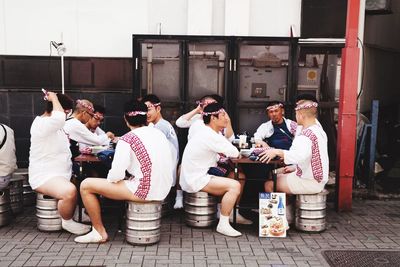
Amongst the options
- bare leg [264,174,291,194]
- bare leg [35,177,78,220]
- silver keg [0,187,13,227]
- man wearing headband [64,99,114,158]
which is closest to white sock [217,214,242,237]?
bare leg [264,174,291,194]

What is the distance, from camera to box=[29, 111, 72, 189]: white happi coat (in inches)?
237

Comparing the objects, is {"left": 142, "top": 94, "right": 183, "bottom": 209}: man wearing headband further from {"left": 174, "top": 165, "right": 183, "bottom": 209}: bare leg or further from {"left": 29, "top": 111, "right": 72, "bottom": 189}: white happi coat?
{"left": 29, "top": 111, "right": 72, "bottom": 189}: white happi coat

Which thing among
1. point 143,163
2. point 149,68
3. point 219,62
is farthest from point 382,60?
point 143,163

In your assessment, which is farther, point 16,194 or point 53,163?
point 16,194

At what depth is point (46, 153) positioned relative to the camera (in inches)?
240

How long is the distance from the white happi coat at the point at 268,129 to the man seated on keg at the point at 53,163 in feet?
10.1

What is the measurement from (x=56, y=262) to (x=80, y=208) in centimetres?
124

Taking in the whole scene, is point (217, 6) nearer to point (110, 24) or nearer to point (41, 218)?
point (110, 24)

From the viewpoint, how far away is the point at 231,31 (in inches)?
336

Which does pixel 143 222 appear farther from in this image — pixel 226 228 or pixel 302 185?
pixel 302 185

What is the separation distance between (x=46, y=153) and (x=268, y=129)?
3.54m

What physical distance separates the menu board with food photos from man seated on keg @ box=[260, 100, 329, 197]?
0.99 feet

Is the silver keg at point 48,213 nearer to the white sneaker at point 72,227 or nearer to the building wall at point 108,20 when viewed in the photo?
the white sneaker at point 72,227

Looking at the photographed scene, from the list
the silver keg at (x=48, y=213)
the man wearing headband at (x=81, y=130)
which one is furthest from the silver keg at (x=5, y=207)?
the man wearing headband at (x=81, y=130)
